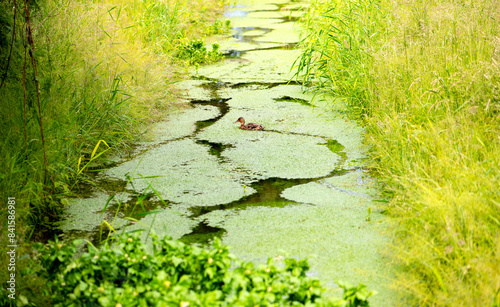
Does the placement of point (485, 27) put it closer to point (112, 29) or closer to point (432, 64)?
point (432, 64)

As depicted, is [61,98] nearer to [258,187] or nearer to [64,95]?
[64,95]

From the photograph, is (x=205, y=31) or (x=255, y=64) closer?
(x=255, y=64)

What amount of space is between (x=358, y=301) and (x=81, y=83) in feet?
7.45

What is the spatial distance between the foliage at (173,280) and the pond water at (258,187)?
147 mm

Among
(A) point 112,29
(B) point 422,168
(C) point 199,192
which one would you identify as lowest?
(C) point 199,192

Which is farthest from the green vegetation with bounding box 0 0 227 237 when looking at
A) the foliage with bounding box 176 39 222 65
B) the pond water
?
the foliage with bounding box 176 39 222 65

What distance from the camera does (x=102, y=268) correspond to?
154cm

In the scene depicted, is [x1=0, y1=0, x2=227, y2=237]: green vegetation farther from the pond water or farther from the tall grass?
the pond water

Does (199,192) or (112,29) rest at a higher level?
(112,29)

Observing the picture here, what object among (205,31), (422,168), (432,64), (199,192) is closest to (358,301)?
(422,168)

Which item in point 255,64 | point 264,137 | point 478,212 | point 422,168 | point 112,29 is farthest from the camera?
point 255,64

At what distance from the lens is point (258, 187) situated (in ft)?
8.39

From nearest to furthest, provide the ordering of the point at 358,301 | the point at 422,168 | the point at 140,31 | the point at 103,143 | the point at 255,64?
the point at 358,301
the point at 422,168
the point at 103,143
the point at 140,31
the point at 255,64

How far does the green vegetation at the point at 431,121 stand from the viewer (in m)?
1.65
